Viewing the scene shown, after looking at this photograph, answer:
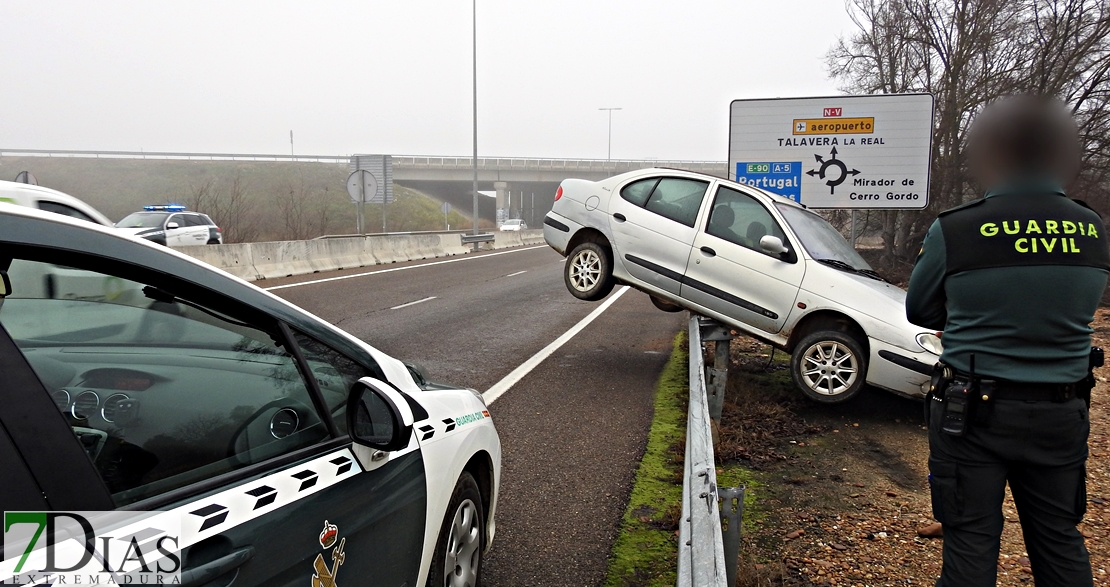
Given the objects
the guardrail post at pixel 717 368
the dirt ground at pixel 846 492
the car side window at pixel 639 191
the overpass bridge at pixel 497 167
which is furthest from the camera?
the overpass bridge at pixel 497 167

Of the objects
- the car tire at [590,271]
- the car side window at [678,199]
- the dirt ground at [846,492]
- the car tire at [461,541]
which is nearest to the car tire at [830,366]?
the dirt ground at [846,492]

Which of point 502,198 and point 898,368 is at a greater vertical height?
point 898,368

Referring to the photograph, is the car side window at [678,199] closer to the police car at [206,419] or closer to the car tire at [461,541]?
the car tire at [461,541]

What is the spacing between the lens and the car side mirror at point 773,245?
278 inches

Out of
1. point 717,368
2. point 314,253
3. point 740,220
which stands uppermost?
point 740,220

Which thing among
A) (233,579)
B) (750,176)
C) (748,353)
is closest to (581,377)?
(748,353)

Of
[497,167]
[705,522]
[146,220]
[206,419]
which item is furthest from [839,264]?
[497,167]

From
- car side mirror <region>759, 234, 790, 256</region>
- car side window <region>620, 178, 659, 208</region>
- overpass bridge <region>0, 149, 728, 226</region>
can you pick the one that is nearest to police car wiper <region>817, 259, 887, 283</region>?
car side mirror <region>759, 234, 790, 256</region>

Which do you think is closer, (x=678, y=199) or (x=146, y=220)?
(x=678, y=199)

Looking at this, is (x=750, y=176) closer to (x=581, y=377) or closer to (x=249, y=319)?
(x=581, y=377)

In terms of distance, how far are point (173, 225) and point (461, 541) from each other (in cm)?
1993

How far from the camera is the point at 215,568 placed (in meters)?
1.68

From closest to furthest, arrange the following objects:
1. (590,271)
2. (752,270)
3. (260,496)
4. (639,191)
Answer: (260,496) < (752,270) < (639,191) < (590,271)

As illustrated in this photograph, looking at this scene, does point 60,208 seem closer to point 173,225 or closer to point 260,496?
point 260,496
